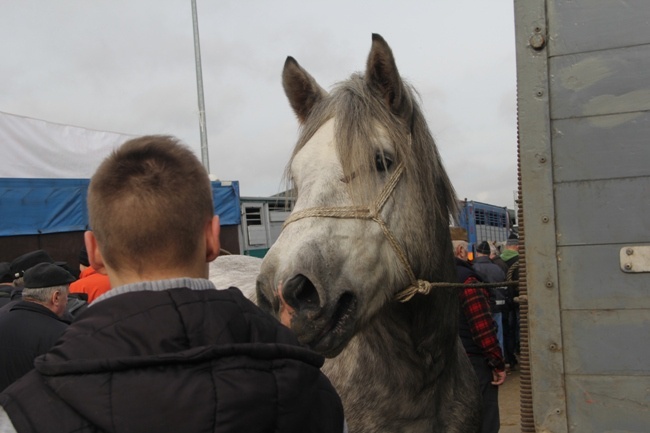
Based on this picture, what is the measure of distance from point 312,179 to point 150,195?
1408 mm

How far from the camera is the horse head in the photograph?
233 cm

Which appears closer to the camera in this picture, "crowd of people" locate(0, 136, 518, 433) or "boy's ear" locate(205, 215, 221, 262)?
"crowd of people" locate(0, 136, 518, 433)

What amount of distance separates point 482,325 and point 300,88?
253cm

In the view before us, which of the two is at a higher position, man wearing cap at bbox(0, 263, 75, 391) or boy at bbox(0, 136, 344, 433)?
boy at bbox(0, 136, 344, 433)

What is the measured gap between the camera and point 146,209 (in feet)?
4.11

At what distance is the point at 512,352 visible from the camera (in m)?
10.0

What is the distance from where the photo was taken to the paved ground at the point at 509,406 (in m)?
6.98

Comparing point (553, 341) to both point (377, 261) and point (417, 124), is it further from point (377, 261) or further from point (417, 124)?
point (417, 124)

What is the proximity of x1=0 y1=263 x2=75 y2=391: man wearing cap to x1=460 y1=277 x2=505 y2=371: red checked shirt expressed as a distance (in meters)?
2.91

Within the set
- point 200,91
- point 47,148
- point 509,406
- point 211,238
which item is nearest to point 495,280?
point 509,406

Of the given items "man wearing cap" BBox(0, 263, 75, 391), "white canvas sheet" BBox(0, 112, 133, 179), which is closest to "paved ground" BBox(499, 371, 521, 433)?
"man wearing cap" BBox(0, 263, 75, 391)

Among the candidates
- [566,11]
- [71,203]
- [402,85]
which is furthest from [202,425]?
[71,203]

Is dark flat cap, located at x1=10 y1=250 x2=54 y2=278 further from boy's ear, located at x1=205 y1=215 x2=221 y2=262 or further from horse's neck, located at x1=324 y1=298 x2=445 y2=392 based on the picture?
boy's ear, located at x1=205 y1=215 x2=221 y2=262

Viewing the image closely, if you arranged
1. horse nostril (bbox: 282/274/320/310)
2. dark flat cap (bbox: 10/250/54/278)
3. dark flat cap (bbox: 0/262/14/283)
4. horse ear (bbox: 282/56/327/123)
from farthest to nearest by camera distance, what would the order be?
dark flat cap (bbox: 0/262/14/283) → dark flat cap (bbox: 10/250/54/278) → horse ear (bbox: 282/56/327/123) → horse nostril (bbox: 282/274/320/310)
